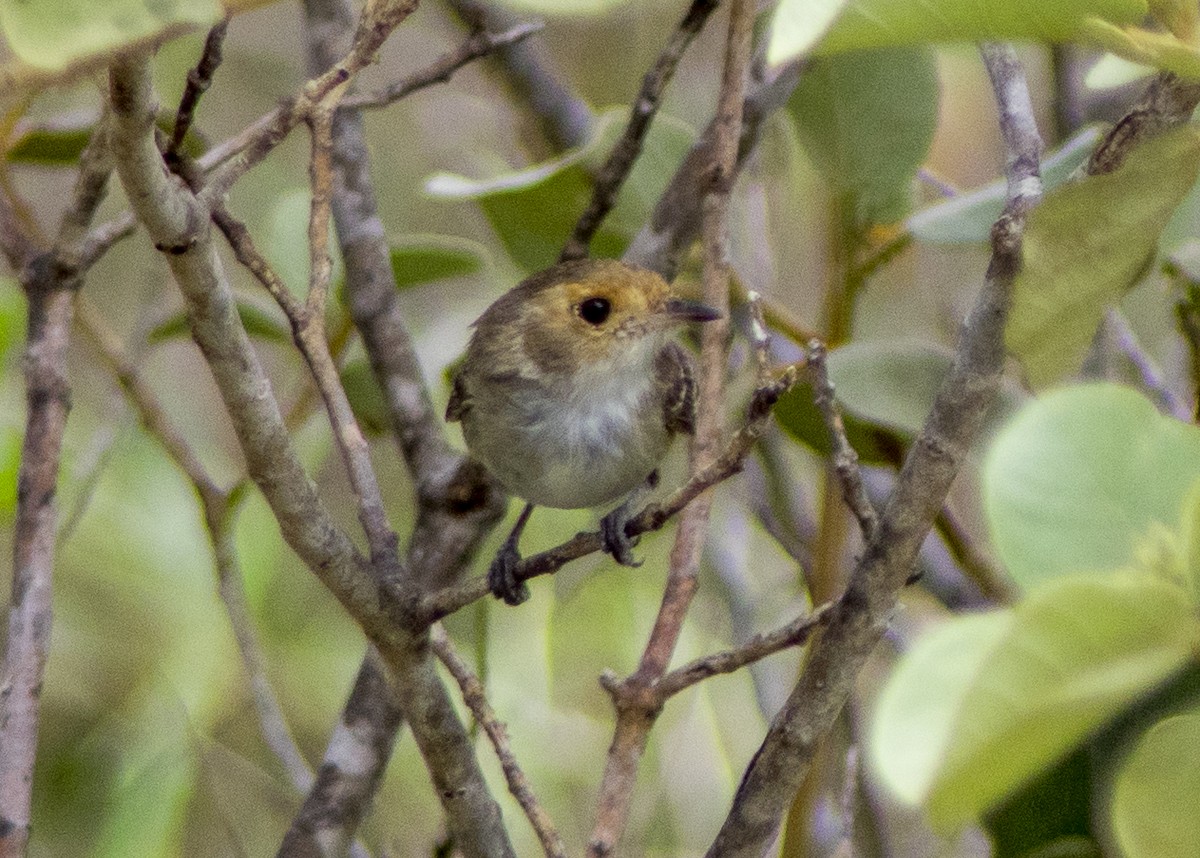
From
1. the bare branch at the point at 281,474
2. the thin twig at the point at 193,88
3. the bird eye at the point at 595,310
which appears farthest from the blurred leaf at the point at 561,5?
the bird eye at the point at 595,310

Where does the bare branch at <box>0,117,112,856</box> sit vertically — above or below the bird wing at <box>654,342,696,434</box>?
below

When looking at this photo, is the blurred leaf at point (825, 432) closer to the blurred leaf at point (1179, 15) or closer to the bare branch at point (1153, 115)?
the bare branch at point (1153, 115)

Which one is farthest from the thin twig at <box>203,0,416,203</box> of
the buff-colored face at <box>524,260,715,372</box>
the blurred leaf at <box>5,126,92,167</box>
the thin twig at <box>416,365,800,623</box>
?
the blurred leaf at <box>5,126,92,167</box>

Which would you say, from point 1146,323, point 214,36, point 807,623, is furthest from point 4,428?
point 1146,323

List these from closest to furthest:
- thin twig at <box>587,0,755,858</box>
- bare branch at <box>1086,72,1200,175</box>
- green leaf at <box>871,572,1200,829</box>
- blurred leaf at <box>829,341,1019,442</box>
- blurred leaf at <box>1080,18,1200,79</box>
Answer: green leaf at <box>871,572,1200,829</box>
blurred leaf at <box>1080,18,1200,79</box>
bare branch at <box>1086,72,1200,175</box>
thin twig at <box>587,0,755,858</box>
blurred leaf at <box>829,341,1019,442</box>

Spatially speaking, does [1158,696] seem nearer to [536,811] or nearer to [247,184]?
[536,811]

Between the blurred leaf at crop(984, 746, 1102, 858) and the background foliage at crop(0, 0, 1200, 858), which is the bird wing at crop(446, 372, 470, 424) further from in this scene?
the blurred leaf at crop(984, 746, 1102, 858)

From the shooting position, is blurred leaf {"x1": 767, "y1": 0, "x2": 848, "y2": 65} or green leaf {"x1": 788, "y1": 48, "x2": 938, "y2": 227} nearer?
blurred leaf {"x1": 767, "y1": 0, "x2": 848, "y2": 65}
